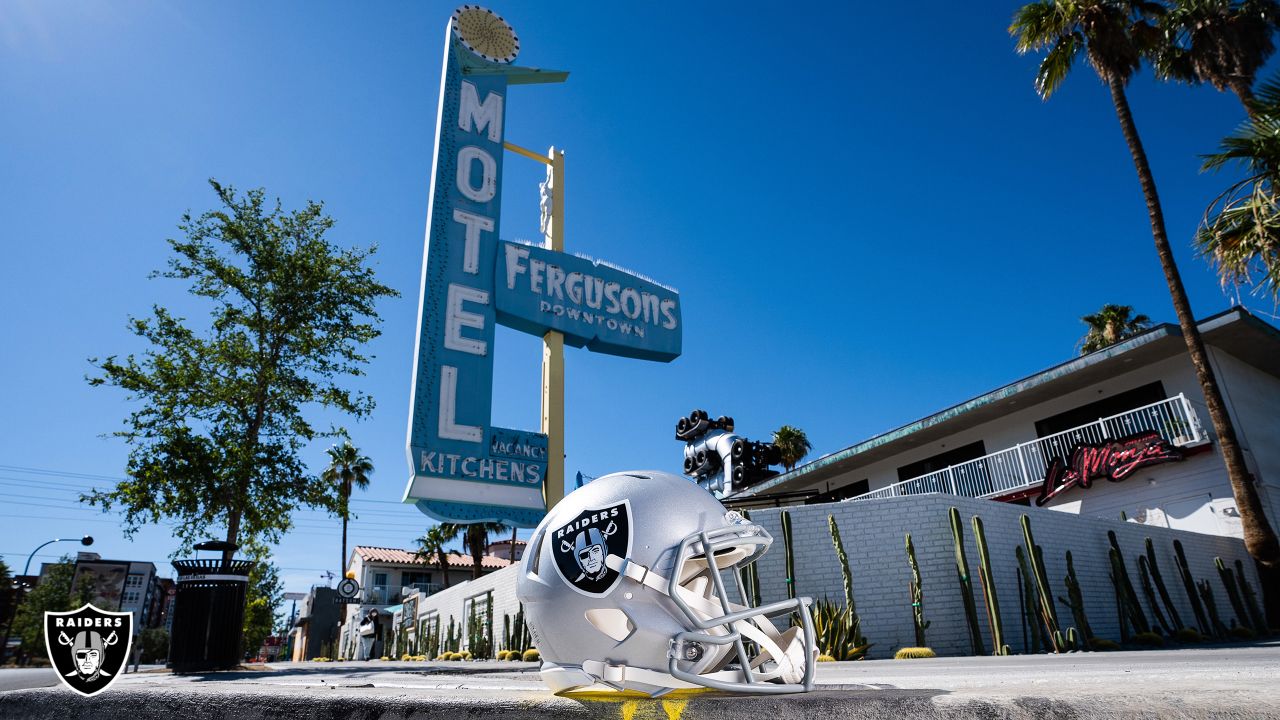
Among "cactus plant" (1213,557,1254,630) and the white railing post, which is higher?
the white railing post

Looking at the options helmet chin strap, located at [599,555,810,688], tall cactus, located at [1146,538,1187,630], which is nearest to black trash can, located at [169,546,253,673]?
helmet chin strap, located at [599,555,810,688]

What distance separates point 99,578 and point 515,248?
157ft

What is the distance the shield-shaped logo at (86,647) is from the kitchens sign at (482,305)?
26.7 feet

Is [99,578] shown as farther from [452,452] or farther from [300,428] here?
[452,452]

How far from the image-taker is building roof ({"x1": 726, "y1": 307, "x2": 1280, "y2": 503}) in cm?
1553

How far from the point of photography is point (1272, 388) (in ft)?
60.6

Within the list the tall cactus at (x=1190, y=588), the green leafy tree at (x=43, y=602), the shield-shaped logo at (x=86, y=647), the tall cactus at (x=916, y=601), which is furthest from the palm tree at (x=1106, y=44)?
the green leafy tree at (x=43, y=602)

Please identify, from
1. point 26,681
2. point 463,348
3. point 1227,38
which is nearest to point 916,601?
point 463,348

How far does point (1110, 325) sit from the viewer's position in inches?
1010

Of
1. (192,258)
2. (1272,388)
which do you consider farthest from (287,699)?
(1272,388)

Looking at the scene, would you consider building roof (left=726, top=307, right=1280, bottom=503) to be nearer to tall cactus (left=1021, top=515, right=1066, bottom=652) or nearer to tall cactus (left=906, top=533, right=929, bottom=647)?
tall cactus (left=906, top=533, right=929, bottom=647)

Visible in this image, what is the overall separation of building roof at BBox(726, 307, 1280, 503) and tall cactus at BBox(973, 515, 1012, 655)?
16.8 feet

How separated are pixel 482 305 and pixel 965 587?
954 cm

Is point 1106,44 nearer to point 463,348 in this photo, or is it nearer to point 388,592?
point 463,348
